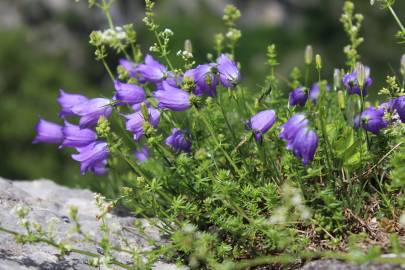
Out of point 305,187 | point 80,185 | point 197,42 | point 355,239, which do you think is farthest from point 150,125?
point 197,42

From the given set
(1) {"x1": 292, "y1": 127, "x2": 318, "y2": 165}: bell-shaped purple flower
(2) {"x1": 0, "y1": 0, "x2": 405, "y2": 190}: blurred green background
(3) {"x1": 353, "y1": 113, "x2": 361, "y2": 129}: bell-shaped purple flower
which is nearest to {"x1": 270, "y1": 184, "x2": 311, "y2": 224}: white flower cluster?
(1) {"x1": 292, "y1": 127, "x2": 318, "y2": 165}: bell-shaped purple flower

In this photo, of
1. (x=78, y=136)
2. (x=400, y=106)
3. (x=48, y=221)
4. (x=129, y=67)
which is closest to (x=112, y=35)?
(x=129, y=67)

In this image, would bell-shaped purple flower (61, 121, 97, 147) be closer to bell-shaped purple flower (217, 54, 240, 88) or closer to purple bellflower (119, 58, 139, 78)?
purple bellflower (119, 58, 139, 78)

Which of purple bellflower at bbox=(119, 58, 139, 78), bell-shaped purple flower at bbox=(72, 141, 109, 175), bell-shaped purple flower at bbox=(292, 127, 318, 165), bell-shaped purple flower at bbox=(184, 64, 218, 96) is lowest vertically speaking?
bell-shaped purple flower at bbox=(292, 127, 318, 165)

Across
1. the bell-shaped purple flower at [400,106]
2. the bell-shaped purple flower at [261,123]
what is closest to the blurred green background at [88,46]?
the bell-shaped purple flower at [261,123]

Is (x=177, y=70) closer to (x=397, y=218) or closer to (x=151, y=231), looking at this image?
(x=151, y=231)

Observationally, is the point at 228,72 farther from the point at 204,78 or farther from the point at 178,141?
the point at 178,141

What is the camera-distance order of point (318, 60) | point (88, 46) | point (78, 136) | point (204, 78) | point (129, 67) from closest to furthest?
point (318, 60) → point (204, 78) → point (78, 136) → point (129, 67) → point (88, 46)
